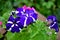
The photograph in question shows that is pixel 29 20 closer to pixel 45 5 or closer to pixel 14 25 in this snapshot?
pixel 14 25

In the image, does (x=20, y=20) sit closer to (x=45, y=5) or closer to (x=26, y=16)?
(x=26, y=16)

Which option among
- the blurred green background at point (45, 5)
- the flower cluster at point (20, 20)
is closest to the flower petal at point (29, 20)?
the flower cluster at point (20, 20)

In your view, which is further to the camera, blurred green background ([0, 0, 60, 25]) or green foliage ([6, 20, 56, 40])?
blurred green background ([0, 0, 60, 25])

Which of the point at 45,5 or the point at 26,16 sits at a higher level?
the point at 45,5

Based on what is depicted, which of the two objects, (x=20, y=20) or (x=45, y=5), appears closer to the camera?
(x=20, y=20)

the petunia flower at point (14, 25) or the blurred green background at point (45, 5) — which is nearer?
the petunia flower at point (14, 25)

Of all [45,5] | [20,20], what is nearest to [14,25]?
[20,20]

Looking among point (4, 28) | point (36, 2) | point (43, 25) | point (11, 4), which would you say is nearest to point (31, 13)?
point (43, 25)

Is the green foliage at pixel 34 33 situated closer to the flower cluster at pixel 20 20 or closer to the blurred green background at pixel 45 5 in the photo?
the flower cluster at pixel 20 20

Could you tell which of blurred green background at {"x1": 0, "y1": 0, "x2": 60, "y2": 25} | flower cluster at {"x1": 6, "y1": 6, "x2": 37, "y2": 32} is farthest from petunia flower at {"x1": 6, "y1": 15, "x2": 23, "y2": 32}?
blurred green background at {"x1": 0, "y1": 0, "x2": 60, "y2": 25}

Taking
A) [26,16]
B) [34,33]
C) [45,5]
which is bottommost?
[34,33]

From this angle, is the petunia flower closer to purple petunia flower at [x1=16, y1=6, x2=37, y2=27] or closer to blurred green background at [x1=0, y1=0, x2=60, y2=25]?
purple petunia flower at [x1=16, y1=6, x2=37, y2=27]
